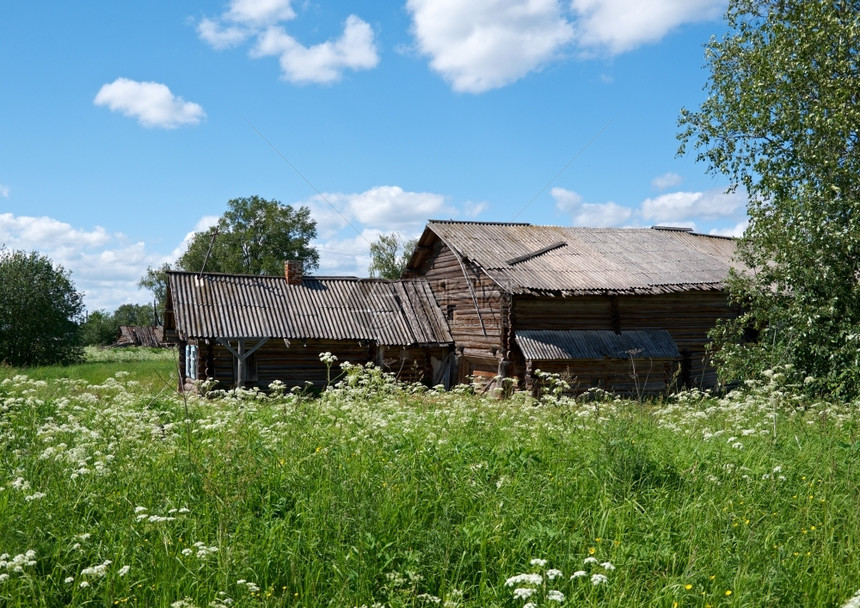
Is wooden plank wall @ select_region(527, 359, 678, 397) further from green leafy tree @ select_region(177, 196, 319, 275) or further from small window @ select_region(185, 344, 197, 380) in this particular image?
green leafy tree @ select_region(177, 196, 319, 275)

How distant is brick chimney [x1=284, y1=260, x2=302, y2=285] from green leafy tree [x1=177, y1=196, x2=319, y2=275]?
2502 centimetres

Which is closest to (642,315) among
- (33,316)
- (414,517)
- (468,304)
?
(468,304)

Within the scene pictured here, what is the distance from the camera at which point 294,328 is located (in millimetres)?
21594

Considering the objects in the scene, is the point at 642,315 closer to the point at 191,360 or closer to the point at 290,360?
the point at 290,360

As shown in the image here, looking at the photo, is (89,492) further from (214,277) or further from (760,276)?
(214,277)

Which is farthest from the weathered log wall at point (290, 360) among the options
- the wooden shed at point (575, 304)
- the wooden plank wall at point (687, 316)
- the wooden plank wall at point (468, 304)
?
the wooden plank wall at point (687, 316)

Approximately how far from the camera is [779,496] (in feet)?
18.5

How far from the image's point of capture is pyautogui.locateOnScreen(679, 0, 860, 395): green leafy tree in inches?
480

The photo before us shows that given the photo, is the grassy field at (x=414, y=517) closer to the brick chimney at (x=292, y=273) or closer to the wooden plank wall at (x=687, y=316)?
the wooden plank wall at (x=687, y=316)

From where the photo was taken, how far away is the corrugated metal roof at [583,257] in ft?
67.6

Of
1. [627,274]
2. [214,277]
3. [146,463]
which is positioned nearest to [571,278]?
[627,274]

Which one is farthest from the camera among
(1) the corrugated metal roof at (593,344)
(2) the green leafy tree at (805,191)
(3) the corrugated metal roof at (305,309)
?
(3) the corrugated metal roof at (305,309)

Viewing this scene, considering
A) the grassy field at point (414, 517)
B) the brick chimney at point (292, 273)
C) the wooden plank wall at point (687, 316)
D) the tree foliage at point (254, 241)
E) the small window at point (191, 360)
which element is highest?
the tree foliage at point (254, 241)

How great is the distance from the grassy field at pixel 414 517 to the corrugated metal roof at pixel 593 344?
501 inches
